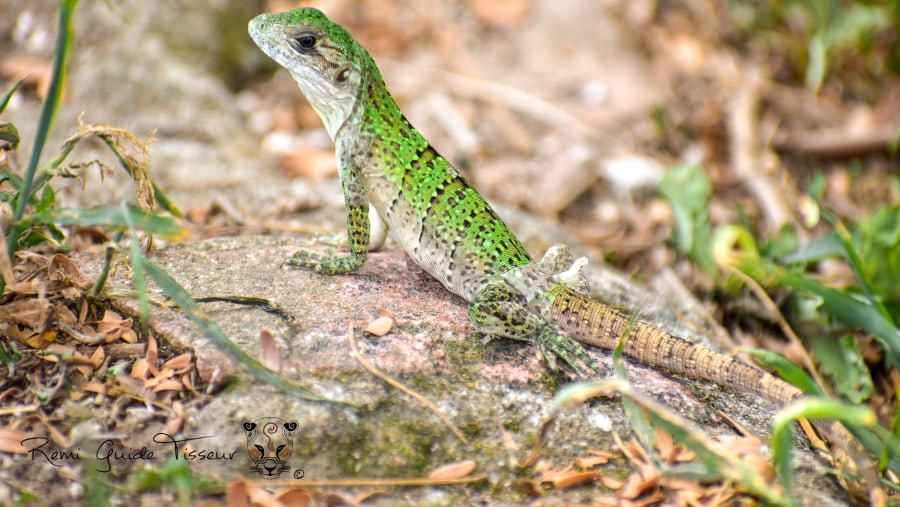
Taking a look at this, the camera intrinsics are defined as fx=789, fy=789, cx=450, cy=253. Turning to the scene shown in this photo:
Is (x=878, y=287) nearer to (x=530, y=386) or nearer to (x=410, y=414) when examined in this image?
(x=530, y=386)

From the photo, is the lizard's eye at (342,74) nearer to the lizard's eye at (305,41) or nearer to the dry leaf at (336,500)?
the lizard's eye at (305,41)

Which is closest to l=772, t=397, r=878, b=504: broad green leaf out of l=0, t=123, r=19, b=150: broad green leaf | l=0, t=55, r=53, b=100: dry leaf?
l=0, t=123, r=19, b=150: broad green leaf

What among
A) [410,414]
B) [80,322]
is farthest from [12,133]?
[410,414]

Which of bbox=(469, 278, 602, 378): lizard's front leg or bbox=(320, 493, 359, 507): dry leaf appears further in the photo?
bbox=(469, 278, 602, 378): lizard's front leg

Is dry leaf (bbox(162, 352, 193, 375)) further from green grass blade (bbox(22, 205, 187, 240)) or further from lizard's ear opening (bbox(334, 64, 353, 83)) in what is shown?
lizard's ear opening (bbox(334, 64, 353, 83))

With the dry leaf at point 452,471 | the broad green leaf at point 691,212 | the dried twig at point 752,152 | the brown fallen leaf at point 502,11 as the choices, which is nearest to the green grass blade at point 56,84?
the dry leaf at point 452,471
